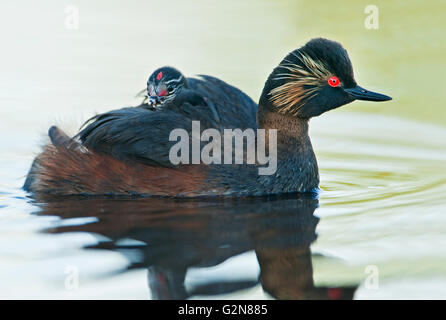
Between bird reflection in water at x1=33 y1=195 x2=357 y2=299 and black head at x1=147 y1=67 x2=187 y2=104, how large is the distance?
134cm

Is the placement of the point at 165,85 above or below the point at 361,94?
above

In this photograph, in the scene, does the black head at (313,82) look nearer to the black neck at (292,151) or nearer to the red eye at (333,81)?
the red eye at (333,81)

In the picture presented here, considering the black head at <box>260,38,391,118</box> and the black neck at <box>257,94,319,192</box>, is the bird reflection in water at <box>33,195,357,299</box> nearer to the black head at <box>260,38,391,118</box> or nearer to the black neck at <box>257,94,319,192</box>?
the black neck at <box>257,94,319,192</box>

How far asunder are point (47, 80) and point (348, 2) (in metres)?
6.20

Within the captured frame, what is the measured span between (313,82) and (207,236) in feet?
8.56

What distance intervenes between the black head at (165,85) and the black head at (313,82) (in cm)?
103

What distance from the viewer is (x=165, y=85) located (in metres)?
9.62

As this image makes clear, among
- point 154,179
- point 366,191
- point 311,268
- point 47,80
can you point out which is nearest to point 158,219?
point 154,179

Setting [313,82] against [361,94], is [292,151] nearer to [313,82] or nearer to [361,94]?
[313,82]

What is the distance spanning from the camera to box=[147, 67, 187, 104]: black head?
9523mm

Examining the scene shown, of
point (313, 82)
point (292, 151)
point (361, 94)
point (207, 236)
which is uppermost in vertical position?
point (313, 82)

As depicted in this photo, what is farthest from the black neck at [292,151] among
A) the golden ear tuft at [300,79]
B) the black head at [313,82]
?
the golden ear tuft at [300,79]

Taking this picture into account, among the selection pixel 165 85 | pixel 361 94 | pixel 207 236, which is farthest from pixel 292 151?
pixel 207 236

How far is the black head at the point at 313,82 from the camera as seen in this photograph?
8977 millimetres
